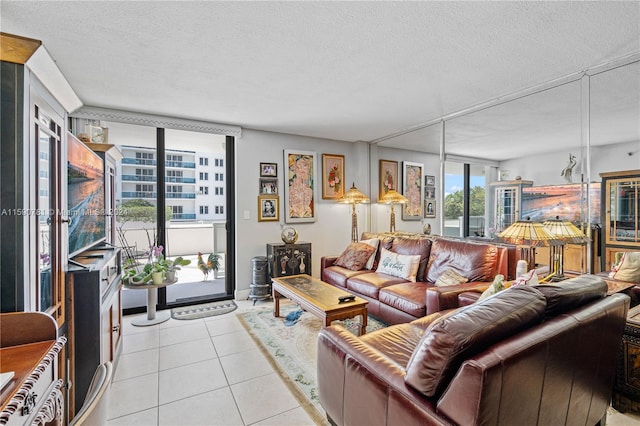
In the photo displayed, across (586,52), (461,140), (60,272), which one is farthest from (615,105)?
(60,272)

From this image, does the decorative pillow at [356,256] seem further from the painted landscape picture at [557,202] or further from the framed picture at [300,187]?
the painted landscape picture at [557,202]

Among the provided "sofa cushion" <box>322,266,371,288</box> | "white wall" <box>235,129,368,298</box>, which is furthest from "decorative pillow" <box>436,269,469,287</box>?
"white wall" <box>235,129,368,298</box>

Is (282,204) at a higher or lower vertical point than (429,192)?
lower

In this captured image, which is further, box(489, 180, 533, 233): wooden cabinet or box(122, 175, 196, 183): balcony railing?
box(122, 175, 196, 183): balcony railing

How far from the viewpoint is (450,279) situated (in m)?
2.96

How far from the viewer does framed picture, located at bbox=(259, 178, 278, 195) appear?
443 cm

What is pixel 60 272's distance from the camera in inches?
64.8

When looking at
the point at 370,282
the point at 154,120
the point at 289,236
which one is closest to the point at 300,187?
the point at 289,236

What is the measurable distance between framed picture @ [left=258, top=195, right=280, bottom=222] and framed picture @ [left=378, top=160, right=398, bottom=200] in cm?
183

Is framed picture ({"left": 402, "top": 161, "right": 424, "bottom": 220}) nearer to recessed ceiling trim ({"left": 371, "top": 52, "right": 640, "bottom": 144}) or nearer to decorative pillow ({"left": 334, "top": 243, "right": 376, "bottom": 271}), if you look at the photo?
recessed ceiling trim ({"left": 371, "top": 52, "right": 640, "bottom": 144})

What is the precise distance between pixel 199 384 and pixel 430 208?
12.5 feet

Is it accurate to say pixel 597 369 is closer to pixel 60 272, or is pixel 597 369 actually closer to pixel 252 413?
pixel 252 413

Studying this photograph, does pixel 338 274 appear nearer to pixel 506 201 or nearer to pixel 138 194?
pixel 506 201

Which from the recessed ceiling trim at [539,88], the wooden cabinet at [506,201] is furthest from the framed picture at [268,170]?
the wooden cabinet at [506,201]
